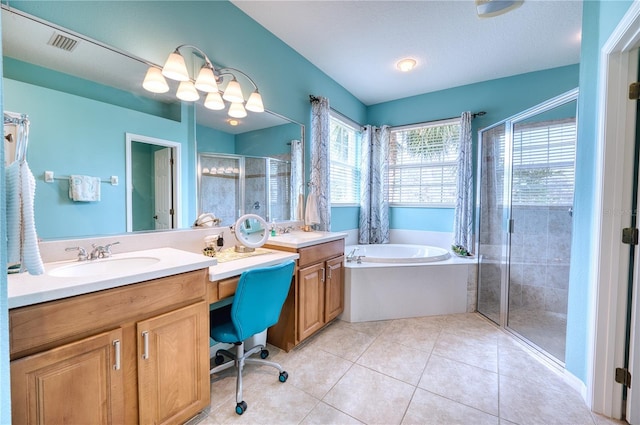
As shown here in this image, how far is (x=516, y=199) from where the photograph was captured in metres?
2.53

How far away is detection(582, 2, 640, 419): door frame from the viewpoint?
4.49ft

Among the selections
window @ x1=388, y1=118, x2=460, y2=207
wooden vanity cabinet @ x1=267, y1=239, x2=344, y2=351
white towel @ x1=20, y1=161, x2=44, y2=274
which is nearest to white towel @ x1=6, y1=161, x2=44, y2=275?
white towel @ x1=20, y1=161, x2=44, y2=274

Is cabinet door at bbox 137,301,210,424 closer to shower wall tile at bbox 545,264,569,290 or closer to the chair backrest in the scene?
the chair backrest

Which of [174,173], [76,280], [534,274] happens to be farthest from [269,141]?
[534,274]

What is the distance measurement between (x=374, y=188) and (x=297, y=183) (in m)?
1.45

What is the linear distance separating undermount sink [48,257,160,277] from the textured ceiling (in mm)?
1998

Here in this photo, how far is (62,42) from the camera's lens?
1.29m

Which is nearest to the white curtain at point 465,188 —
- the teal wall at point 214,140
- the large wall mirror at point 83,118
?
the teal wall at point 214,140

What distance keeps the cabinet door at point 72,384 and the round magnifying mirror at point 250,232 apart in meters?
0.97

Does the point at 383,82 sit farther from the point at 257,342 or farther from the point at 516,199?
the point at 257,342

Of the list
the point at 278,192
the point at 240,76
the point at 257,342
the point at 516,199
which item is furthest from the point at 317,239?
the point at 516,199

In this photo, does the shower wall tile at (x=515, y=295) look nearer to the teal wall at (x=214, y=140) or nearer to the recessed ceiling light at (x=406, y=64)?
the recessed ceiling light at (x=406, y=64)

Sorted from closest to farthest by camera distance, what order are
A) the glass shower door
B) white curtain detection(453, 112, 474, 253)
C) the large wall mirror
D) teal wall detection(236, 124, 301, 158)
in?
the large wall mirror → teal wall detection(236, 124, 301, 158) → the glass shower door → white curtain detection(453, 112, 474, 253)

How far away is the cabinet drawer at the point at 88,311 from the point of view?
2.72ft
